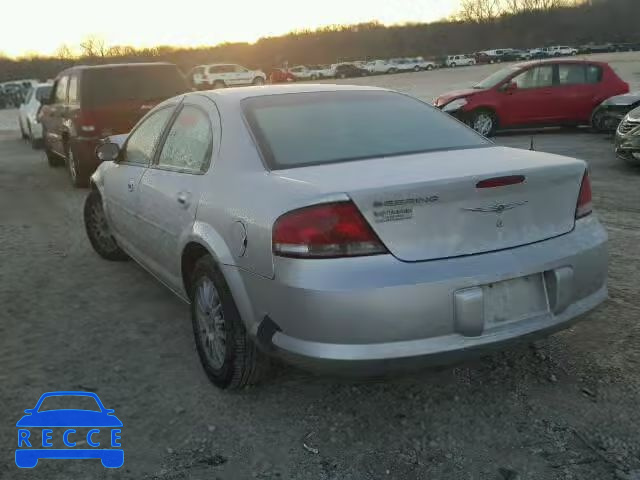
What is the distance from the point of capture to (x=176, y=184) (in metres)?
3.79

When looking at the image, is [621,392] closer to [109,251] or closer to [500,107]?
Answer: [109,251]

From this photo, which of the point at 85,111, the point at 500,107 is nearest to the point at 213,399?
the point at 85,111

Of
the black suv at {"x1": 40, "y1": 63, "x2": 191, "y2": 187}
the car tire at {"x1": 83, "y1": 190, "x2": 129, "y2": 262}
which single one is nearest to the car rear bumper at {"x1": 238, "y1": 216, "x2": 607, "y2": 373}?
the car tire at {"x1": 83, "y1": 190, "x2": 129, "y2": 262}

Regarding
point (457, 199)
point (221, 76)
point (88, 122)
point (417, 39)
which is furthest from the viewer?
point (417, 39)

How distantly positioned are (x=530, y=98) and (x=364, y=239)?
1262 centimetres

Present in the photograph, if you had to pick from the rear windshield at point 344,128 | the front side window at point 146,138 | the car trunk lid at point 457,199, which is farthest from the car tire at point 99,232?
the car trunk lid at point 457,199

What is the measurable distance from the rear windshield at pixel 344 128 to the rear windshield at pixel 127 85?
6.62m

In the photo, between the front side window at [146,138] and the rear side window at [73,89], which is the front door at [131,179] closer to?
the front side window at [146,138]

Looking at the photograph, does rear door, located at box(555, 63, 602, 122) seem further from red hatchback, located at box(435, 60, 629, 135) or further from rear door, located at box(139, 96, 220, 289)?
rear door, located at box(139, 96, 220, 289)

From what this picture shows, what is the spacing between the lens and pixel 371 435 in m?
2.95

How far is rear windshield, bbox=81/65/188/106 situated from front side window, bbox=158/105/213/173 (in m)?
6.04

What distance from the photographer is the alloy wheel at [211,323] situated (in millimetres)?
3357

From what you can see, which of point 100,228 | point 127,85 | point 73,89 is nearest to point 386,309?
point 100,228

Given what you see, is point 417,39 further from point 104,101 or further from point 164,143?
point 164,143
